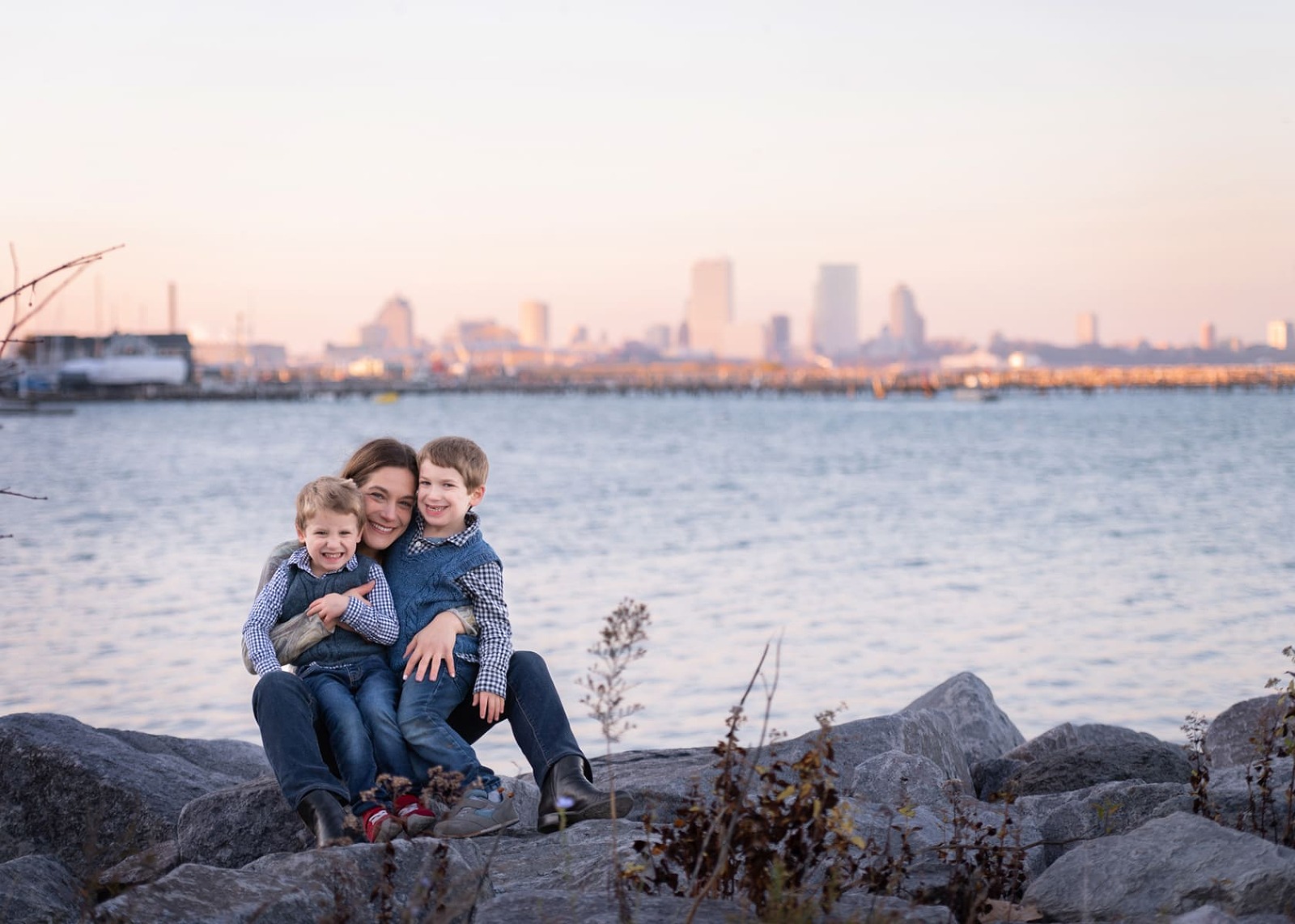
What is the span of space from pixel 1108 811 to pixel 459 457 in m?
2.51

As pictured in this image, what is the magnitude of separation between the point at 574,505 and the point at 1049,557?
11.2 metres

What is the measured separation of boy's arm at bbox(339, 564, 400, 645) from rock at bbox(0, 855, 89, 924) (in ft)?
3.83

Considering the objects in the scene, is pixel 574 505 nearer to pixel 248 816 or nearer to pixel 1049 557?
pixel 1049 557

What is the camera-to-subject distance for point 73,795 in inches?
214

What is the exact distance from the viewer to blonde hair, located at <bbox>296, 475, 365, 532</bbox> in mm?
4742

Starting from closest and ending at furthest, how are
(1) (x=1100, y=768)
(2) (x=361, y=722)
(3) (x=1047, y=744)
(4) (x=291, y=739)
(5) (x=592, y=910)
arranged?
(5) (x=592, y=910)
(4) (x=291, y=739)
(2) (x=361, y=722)
(1) (x=1100, y=768)
(3) (x=1047, y=744)

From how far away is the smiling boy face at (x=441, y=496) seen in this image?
16.3ft

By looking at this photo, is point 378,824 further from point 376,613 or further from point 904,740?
point 904,740

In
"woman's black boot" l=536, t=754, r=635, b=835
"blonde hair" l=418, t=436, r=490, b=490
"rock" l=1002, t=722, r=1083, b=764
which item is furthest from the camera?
"rock" l=1002, t=722, r=1083, b=764

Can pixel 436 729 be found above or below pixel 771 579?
above

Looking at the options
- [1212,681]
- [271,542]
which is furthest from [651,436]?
[1212,681]

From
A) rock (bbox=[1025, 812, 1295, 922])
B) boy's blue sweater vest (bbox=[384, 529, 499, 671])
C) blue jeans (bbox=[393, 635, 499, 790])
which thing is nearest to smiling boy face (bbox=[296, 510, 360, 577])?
boy's blue sweater vest (bbox=[384, 529, 499, 671])

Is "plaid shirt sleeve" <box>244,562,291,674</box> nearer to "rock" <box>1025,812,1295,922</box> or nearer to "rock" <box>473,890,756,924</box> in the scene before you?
"rock" <box>473,890,756,924</box>

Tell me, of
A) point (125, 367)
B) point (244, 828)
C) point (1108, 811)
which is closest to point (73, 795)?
point (244, 828)
